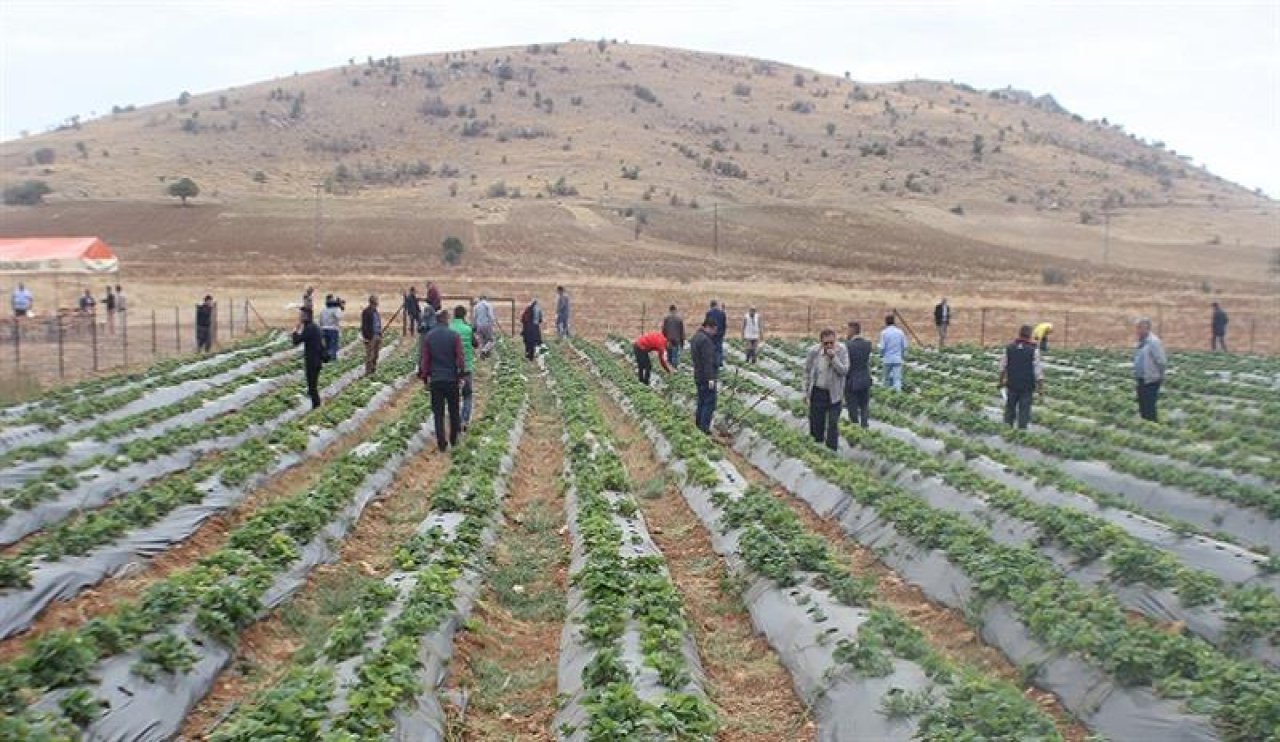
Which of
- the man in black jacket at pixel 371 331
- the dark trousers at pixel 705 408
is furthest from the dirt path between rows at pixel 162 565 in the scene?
the man in black jacket at pixel 371 331

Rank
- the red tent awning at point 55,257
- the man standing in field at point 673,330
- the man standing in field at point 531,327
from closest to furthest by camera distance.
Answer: the man standing in field at point 673,330 → the man standing in field at point 531,327 → the red tent awning at point 55,257

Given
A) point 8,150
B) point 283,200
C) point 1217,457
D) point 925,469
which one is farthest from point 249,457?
point 8,150

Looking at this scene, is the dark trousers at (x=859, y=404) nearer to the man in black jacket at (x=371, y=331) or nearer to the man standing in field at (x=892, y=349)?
the man standing in field at (x=892, y=349)

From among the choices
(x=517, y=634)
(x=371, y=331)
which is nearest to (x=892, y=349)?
(x=371, y=331)

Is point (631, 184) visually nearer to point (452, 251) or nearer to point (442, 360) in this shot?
point (452, 251)

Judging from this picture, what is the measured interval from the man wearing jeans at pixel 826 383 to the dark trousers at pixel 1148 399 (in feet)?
19.0

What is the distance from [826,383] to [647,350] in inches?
344

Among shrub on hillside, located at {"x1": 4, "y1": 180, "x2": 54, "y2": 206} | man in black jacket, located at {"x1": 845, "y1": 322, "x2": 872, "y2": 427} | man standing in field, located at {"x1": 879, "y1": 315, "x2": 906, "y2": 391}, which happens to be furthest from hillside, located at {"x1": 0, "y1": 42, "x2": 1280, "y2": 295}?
man in black jacket, located at {"x1": 845, "y1": 322, "x2": 872, "y2": 427}

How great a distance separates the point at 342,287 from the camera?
5838 centimetres

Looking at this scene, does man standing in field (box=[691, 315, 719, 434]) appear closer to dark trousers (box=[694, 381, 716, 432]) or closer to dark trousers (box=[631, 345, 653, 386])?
dark trousers (box=[694, 381, 716, 432])

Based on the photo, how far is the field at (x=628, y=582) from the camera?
7000 mm

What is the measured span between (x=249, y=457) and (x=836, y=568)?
821 cm

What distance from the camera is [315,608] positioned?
9.92m

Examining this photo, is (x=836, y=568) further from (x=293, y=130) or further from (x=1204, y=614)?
(x=293, y=130)
